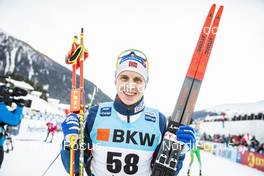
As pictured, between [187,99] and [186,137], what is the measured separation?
61 centimetres

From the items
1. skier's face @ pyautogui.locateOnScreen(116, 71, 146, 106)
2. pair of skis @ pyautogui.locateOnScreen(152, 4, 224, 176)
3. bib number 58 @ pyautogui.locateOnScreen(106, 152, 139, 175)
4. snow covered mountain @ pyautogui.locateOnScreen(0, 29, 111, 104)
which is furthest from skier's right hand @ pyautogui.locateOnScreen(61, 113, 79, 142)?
snow covered mountain @ pyautogui.locateOnScreen(0, 29, 111, 104)

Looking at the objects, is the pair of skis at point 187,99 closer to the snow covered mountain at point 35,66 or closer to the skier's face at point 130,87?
the skier's face at point 130,87

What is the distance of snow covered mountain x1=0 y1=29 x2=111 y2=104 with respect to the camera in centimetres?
11556

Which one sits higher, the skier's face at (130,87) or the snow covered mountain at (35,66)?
the snow covered mountain at (35,66)

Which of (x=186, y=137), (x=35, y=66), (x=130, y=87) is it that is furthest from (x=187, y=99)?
(x=35, y=66)

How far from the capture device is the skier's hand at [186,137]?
8.21 feet

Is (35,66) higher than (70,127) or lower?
higher

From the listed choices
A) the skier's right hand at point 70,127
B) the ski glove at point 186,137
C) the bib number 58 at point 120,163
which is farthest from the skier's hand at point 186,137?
the skier's right hand at point 70,127

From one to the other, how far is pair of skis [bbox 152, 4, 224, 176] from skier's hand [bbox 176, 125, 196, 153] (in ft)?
0.30

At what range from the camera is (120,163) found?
2.58m

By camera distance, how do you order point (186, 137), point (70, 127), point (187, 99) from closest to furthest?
point (186, 137) < point (70, 127) < point (187, 99)

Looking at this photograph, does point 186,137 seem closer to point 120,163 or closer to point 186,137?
point 186,137

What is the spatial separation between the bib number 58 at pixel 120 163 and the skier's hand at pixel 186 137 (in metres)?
0.44

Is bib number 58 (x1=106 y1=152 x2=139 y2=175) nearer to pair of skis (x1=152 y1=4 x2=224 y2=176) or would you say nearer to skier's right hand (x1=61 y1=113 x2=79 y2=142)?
pair of skis (x1=152 y1=4 x2=224 y2=176)
